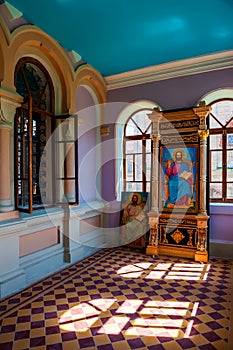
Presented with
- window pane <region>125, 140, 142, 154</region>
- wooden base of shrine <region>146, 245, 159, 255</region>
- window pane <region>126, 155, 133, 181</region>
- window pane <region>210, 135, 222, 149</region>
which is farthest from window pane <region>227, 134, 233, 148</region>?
wooden base of shrine <region>146, 245, 159, 255</region>

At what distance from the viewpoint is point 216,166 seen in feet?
18.0

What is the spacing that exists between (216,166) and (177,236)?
1.72 m

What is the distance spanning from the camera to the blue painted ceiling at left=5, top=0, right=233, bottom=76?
11.9 feet

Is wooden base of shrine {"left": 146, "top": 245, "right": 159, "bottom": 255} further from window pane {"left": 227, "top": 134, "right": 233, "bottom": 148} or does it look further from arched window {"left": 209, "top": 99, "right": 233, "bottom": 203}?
window pane {"left": 227, "top": 134, "right": 233, "bottom": 148}

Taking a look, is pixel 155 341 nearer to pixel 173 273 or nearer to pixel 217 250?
pixel 173 273

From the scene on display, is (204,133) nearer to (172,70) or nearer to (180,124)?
(180,124)

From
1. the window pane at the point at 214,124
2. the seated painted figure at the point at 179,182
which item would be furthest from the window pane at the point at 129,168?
the window pane at the point at 214,124

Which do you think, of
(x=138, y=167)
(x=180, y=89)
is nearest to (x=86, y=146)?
(x=138, y=167)

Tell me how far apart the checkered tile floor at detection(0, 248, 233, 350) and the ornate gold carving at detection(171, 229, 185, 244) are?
0.56 m

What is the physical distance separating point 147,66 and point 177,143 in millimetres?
1867

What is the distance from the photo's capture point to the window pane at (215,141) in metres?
5.45

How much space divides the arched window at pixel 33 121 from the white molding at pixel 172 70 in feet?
6.23

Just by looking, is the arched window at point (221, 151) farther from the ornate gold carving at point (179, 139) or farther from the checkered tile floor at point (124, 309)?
the checkered tile floor at point (124, 309)

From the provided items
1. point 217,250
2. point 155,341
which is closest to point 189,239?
point 217,250
